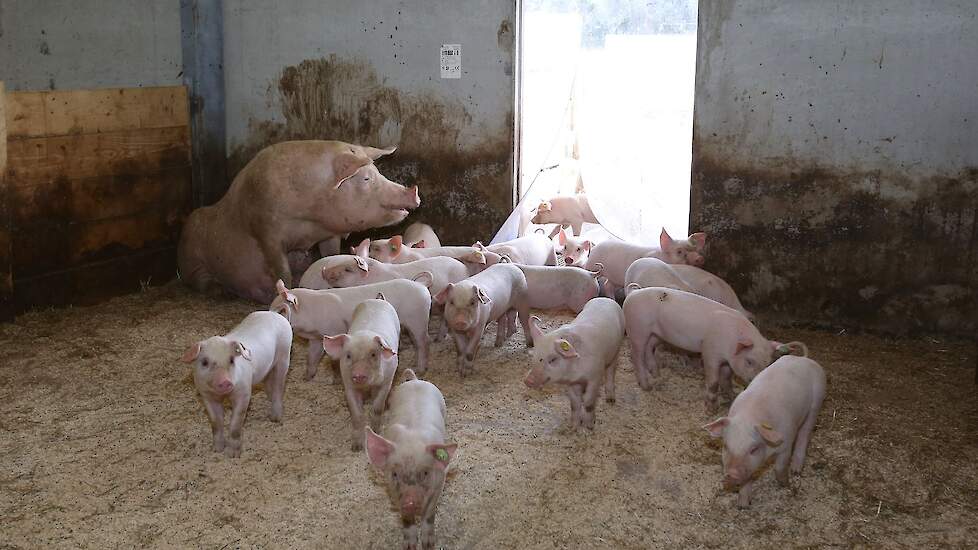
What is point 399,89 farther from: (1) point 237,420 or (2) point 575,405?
(1) point 237,420

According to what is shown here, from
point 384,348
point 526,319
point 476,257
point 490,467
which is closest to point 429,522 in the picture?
point 490,467

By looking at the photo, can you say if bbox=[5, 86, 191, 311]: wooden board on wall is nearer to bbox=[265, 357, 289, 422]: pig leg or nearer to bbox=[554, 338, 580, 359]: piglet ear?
Result: bbox=[265, 357, 289, 422]: pig leg

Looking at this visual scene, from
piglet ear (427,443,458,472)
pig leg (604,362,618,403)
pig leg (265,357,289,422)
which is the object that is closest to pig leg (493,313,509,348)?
pig leg (604,362,618,403)

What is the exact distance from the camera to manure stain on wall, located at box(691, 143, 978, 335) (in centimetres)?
573

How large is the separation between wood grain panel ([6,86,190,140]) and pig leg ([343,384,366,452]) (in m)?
3.35

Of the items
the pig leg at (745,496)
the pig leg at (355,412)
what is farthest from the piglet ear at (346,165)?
the pig leg at (745,496)

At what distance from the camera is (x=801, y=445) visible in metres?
3.89

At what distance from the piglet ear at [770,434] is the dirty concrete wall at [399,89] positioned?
3.84m

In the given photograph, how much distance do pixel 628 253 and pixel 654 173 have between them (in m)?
1.58

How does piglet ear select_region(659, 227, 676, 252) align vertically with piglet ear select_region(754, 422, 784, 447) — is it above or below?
above

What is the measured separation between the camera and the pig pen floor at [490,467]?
3.43m

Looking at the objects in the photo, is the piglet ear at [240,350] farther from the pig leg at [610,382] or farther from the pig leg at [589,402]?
the pig leg at [610,382]

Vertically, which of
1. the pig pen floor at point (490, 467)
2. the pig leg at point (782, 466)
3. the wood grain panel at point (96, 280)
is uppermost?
the wood grain panel at point (96, 280)

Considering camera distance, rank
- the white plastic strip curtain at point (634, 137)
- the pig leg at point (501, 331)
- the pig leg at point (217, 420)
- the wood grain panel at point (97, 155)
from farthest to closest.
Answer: the white plastic strip curtain at point (634, 137) → the wood grain panel at point (97, 155) → the pig leg at point (501, 331) → the pig leg at point (217, 420)
